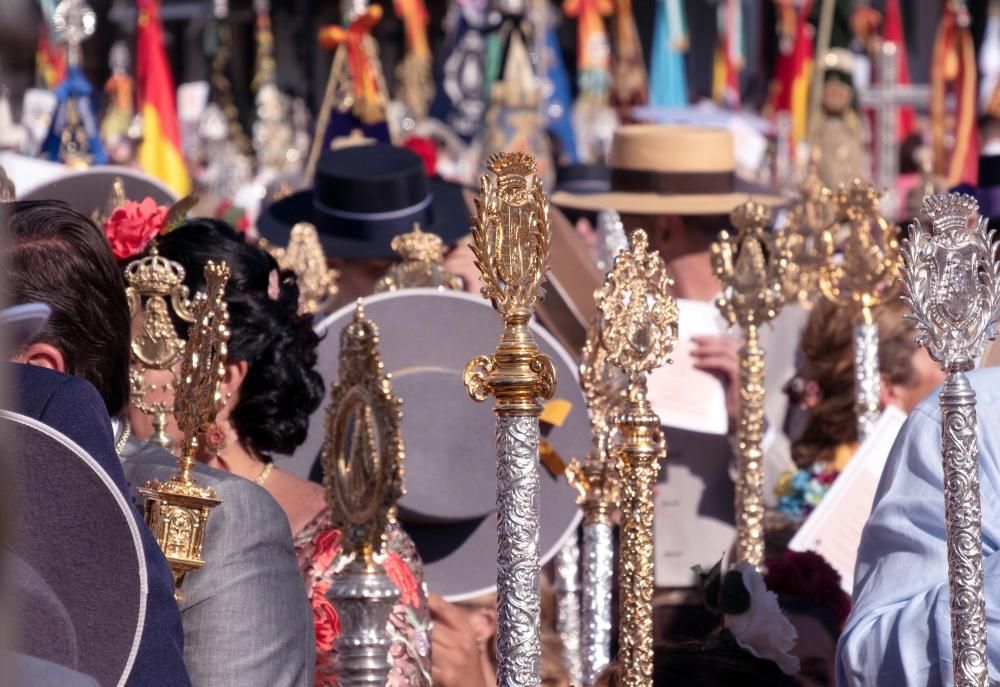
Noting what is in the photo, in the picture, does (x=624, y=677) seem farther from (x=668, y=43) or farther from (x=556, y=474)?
(x=668, y=43)

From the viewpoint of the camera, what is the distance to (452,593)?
14.2ft

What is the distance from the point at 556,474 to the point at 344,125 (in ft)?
13.4

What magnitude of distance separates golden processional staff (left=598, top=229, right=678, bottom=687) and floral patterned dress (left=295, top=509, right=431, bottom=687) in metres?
0.51

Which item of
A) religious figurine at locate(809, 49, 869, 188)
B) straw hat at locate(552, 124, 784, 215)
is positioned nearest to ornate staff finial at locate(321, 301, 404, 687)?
straw hat at locate(552, 124, 784, 215)

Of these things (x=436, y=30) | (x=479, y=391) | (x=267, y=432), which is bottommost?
(x=436, y=30)

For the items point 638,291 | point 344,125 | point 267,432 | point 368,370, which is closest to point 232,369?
point 267,432

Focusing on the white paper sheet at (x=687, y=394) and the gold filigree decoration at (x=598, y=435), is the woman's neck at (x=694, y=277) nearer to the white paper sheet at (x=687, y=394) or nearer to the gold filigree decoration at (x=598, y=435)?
the white paper sheet at (x=687, y=394)

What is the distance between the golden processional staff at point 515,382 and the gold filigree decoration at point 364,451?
469mm

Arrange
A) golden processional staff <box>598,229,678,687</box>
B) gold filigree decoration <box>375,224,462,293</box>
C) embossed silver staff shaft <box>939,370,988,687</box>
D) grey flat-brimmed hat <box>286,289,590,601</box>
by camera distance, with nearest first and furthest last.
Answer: embossed silver staff shaft <box>939,370,988,687</box>, golden processional staff <box>598,229,678,687</box>, grey flat-brimmed hat <box>286,289,590,601</box>, gold filigree decoration <box>375,224,462,293</box>

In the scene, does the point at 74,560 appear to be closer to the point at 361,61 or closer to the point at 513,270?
the point at 513,270

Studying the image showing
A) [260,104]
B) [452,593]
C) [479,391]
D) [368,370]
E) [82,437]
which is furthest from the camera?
[260,104]

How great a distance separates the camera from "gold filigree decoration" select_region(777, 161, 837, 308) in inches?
210

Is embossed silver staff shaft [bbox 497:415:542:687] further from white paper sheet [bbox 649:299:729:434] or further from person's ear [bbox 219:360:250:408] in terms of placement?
white paper sheet [bbox 649:299:729:434]

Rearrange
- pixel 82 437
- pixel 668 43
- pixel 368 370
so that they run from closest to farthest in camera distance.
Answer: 1. pixel 82 437
2. pixel 368 370
3. pixel 668 43
